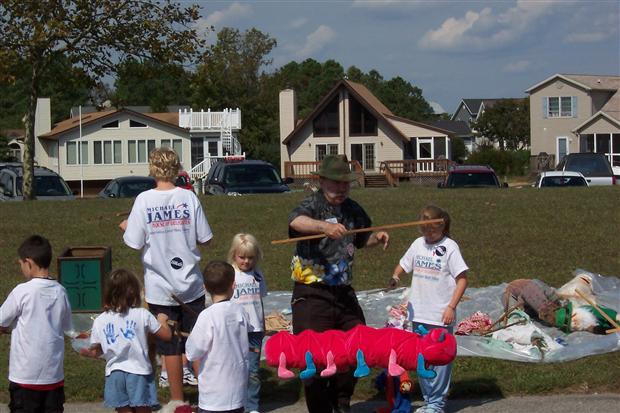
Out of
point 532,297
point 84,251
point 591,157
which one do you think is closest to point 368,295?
point 532,297

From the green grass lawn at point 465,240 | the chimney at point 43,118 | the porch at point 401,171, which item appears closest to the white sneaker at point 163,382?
the green grass lawn at point 465,240

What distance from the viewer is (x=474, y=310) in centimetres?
1034

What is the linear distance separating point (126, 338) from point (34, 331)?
1.81 feet

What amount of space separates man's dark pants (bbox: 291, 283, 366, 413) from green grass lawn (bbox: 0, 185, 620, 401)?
101cm

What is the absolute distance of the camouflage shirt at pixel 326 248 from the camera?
21.9 feet

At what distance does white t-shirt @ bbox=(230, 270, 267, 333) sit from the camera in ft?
23.4

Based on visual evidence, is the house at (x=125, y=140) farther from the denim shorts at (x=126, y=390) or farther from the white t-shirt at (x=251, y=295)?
the denim shorts at (x=126, y=390)

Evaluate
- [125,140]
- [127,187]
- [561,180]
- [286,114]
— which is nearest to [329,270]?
[127,187]

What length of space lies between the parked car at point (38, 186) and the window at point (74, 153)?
31272mm

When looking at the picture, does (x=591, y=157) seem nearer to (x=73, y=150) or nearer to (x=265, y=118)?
(x=73, y=150)

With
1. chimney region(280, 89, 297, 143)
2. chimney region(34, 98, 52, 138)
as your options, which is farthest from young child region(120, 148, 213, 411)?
chimney region(280, 89, 297, 143)

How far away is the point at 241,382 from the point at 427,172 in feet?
152

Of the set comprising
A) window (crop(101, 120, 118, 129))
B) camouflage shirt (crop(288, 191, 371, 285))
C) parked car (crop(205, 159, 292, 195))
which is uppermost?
window (crop(101, 120, 118, 129))

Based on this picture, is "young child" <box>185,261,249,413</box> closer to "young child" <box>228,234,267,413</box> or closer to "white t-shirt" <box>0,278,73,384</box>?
"white t-shirt" <box>0,278,73,384</box>
